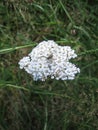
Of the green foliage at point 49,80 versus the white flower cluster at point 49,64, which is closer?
the white flower cluster at point 49,64

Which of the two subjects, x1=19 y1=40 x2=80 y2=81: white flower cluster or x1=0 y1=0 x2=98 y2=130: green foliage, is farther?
x1=0 y1=0 x2=98 y2=130: green foliage

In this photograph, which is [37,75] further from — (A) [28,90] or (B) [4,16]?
(B) [4,16]

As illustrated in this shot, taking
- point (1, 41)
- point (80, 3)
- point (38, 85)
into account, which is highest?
point (80, 3)

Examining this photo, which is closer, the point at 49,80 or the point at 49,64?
the point at 49,64

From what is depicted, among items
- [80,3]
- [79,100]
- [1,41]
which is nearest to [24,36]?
[1,41]
